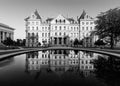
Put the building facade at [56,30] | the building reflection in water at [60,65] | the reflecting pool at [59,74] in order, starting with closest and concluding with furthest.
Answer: the reflecting pool at [59,74], the building reflection in water at [60,65], the building facade at [56,30]

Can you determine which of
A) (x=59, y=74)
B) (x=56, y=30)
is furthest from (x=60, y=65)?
(x=56, y=30)

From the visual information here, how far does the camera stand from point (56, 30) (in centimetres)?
4831

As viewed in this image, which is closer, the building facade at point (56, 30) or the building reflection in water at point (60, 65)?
the building reflection in water at point (60, 65)

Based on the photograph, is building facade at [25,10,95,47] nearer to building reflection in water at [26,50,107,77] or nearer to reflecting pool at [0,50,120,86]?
building reflection in water at [26,50,107,77]

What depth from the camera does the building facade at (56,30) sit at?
47.6 metres

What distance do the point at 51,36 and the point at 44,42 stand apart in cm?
531

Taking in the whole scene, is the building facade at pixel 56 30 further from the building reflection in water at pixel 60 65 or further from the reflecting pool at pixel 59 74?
the reflecting pool at pixel 59 74

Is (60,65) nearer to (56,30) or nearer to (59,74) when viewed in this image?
(59,74)

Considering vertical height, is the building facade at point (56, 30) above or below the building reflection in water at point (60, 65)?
Answer: above

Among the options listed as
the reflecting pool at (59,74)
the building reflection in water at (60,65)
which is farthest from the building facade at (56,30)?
the reflecting pool at (59,74)

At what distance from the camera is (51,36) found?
1876 inches

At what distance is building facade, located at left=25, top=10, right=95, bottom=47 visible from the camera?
47.6 meters

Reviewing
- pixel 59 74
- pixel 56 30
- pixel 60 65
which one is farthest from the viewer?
pixel 56 30

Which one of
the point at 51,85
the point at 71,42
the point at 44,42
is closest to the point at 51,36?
the point at 44,42
